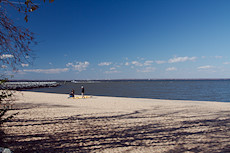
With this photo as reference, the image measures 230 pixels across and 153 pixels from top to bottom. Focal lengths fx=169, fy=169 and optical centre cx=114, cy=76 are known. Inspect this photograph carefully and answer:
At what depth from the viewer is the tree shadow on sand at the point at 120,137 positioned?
5.03 m

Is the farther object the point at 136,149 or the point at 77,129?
the point at 77,129

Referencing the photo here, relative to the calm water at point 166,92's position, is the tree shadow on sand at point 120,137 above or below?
above

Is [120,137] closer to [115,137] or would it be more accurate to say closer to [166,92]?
[115,137]

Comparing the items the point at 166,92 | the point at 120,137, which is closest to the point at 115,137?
the point at 120,137

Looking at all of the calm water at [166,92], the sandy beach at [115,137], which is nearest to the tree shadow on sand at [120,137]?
the sandy beach at [115,137]

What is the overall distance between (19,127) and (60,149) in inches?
118

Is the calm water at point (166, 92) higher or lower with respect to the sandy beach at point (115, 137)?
lower

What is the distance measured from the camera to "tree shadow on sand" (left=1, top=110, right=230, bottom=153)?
5.03 m

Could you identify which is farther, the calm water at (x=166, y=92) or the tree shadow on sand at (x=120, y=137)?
the calm water at (x=166, y=92)

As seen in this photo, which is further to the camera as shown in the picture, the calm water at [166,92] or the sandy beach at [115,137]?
the calm water at [166,92]

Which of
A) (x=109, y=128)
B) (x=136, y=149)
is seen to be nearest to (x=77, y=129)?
(x=109, y=128)

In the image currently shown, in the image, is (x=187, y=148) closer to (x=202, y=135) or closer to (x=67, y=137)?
(x=202, y=135)

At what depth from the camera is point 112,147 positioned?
5102mm

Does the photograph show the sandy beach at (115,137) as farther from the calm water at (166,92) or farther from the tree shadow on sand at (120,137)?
the calm water at (166,92)
